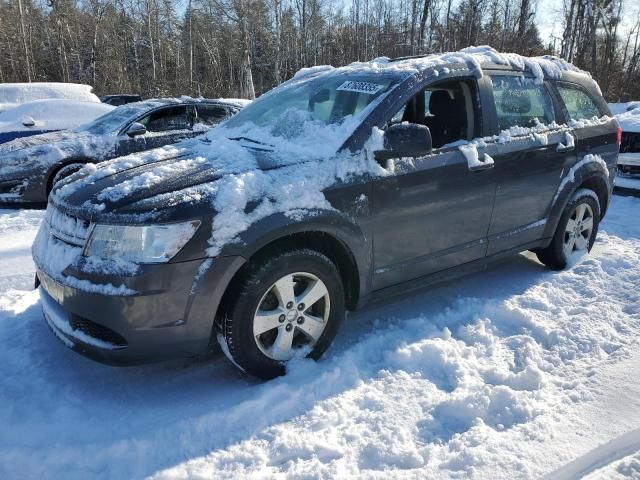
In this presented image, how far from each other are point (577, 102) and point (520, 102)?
888 mm

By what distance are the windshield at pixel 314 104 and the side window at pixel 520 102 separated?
984 mm

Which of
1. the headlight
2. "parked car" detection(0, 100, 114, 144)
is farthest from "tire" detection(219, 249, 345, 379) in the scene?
"parked car" detection(0, 100, 114, 144)

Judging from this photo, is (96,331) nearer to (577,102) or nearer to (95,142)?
(577,102)

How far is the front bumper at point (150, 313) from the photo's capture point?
2439mm

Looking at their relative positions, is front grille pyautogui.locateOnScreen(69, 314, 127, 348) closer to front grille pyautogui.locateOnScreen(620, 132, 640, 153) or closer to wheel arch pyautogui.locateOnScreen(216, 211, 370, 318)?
wheel arch pyautogui.locateOnScreen(216, 211, 370, 318)

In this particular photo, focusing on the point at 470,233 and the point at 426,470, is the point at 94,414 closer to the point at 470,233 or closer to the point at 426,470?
the point at 426,470

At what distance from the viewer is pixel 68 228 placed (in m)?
2.70

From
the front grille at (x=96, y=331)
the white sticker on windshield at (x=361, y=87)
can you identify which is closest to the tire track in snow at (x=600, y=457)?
the front grille at (x=96, y=331)

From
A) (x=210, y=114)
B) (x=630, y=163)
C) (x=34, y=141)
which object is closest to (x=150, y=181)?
(x=210, y=114)

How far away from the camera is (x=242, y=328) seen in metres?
2.67

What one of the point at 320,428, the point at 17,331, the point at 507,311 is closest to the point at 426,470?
the point at 320,428

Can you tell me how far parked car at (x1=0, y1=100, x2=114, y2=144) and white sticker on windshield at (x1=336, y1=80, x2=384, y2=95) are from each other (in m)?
7.77

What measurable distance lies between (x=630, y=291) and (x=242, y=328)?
3.18m

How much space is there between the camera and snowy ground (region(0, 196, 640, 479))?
89.0 inches
